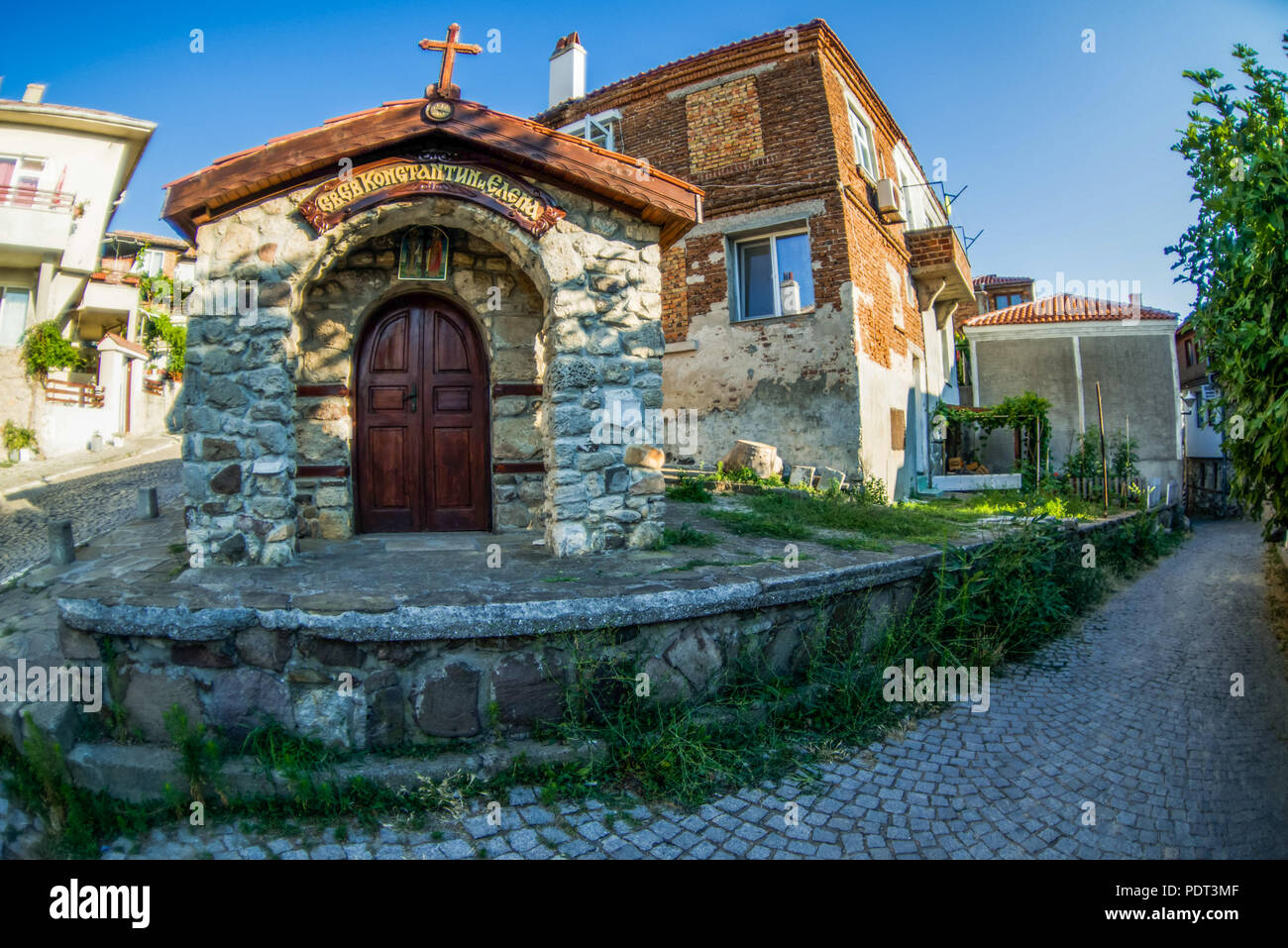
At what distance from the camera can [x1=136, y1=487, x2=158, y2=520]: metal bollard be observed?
6840mm

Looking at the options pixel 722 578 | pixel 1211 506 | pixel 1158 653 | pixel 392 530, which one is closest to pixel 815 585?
pixel 722 578

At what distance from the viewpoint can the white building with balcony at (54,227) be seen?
52.4ft

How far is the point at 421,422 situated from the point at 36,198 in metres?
17.5

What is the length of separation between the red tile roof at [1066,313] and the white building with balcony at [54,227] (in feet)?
72.0

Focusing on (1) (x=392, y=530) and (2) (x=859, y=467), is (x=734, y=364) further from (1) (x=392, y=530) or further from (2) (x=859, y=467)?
(1) (x=392, y=530)

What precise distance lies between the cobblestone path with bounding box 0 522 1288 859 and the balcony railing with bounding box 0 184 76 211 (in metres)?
19.4

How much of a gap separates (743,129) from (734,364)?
12.7 ft

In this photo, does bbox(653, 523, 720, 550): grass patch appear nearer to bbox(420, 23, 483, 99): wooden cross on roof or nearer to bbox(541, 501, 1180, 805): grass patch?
bbox(541, 501, 1180, 805): grass patch

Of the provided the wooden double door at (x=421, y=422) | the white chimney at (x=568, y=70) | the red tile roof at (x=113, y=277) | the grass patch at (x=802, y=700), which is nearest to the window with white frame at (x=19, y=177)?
the red tile roof at (x=113, y=277)

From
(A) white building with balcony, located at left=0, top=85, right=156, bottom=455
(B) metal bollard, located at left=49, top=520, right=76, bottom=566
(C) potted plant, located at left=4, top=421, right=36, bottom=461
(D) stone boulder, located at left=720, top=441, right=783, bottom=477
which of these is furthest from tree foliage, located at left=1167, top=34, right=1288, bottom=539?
(A) white building with balcony, located at left=0, top=85, right=156, bottom=455

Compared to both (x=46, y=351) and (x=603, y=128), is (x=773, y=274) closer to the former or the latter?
(x=603, y=128)

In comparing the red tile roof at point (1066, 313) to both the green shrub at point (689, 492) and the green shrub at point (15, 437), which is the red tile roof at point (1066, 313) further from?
the green shrub at point (15, 437)

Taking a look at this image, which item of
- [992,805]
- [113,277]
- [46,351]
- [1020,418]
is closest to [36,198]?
[46,351]

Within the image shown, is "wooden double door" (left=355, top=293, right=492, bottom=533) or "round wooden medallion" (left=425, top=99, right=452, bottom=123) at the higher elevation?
"round wooden medallion" (left=425, top=99, right=452, bottom=123)
